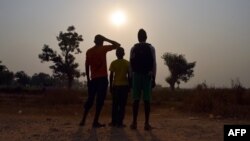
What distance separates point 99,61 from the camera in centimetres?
979

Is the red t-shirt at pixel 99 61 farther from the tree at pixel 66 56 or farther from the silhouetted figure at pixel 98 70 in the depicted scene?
the tree at pixel 66 56

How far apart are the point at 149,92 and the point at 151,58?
2.14 feet

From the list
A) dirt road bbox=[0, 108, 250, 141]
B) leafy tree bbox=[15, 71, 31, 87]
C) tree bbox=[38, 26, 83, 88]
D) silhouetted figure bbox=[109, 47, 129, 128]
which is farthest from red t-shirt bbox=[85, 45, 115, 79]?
leafy tree bbox=[15, 71, 31, 87]

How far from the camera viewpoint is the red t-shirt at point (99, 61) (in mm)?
9789

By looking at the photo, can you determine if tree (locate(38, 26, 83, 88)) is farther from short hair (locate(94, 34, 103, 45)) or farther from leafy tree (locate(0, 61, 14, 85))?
short hair (locate(94, 34, 103, 45))

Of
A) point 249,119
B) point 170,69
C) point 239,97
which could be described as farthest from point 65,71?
point 249,119

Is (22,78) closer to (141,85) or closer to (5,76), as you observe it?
(5,76)

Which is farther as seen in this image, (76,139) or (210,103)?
(210,103)

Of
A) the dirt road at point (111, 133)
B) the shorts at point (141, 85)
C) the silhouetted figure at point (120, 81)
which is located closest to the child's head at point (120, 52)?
the silhouetted figure at point (120, 81)

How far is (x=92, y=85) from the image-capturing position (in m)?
9.86

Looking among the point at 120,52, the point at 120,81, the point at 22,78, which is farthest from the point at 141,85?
the point at 22,78

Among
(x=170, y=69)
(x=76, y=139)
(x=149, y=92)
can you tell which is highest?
→ (x=170, y=69)

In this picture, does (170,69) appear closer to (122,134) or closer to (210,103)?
(210,103)

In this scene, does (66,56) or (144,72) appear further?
(66,56)
